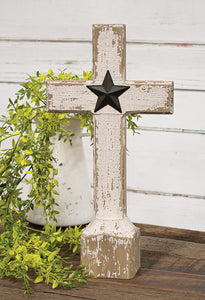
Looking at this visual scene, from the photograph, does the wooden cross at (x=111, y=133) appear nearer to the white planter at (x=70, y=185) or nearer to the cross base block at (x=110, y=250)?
the cross base block at (x=110, y=250)

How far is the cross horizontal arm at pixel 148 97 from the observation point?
792 mm

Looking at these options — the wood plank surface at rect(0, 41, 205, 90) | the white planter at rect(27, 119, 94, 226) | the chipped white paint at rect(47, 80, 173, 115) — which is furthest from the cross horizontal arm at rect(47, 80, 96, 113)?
the wood plank surface at rect(0, 41, 205, 90)

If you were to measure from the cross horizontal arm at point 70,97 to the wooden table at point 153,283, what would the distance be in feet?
0.94

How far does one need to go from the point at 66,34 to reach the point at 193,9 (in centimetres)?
45

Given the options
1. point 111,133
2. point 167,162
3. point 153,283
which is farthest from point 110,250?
point 167,162

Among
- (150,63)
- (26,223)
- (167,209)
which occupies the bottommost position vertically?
(167,209)

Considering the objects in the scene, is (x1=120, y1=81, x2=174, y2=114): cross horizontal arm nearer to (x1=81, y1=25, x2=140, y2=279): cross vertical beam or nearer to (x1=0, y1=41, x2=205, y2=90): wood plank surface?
(x1=81, y1=25, x2=140, y2=279): cross vertical beam

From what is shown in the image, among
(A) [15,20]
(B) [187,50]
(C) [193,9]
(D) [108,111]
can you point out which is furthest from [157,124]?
(D) [108,111]

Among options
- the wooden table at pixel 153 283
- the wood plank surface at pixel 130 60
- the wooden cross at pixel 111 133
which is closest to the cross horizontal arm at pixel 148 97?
the wooden cross at pixel 111 133

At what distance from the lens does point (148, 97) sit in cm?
80

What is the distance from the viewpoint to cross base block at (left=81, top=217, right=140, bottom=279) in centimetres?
79

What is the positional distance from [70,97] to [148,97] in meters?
0.14

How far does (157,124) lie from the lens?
1.60 m

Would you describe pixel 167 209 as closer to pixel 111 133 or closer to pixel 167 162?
pixel 167 162
